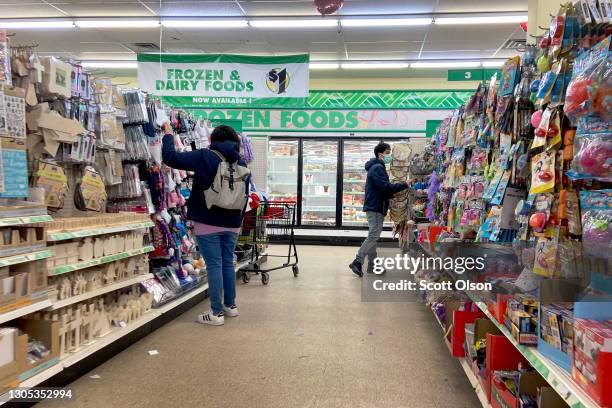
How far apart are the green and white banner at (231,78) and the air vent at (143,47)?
76.5 inches

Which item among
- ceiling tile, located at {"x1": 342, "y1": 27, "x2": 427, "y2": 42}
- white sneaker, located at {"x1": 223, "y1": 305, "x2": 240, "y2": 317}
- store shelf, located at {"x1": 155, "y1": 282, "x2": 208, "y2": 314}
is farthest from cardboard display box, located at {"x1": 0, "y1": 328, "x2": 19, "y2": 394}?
ceiling tile, located at {"x1": 342, "y1": 27, "x2": 427, "y2": 42}

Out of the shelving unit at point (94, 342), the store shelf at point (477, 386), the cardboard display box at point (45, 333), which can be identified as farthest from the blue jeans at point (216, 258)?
the store shelf at point (477, 386)

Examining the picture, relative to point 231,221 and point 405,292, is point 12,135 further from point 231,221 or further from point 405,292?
point 405,292

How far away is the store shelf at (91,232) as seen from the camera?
243 cm

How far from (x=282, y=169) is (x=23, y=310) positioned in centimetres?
809

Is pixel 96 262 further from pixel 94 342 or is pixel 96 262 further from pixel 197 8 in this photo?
pixel 197 8

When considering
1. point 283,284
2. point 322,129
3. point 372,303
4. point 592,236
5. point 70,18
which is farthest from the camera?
point 322,129

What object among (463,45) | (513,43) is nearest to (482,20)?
(463,45)

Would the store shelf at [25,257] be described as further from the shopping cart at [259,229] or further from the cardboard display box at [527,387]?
the shopping cart at [259,229]

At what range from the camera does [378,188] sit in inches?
239

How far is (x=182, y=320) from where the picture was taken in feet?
13.1

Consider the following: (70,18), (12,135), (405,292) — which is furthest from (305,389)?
(70,18)

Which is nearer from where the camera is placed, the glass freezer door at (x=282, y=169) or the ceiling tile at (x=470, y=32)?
the ceiling tile at (x=470, y=32)

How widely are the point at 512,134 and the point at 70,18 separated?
7.19 metres
